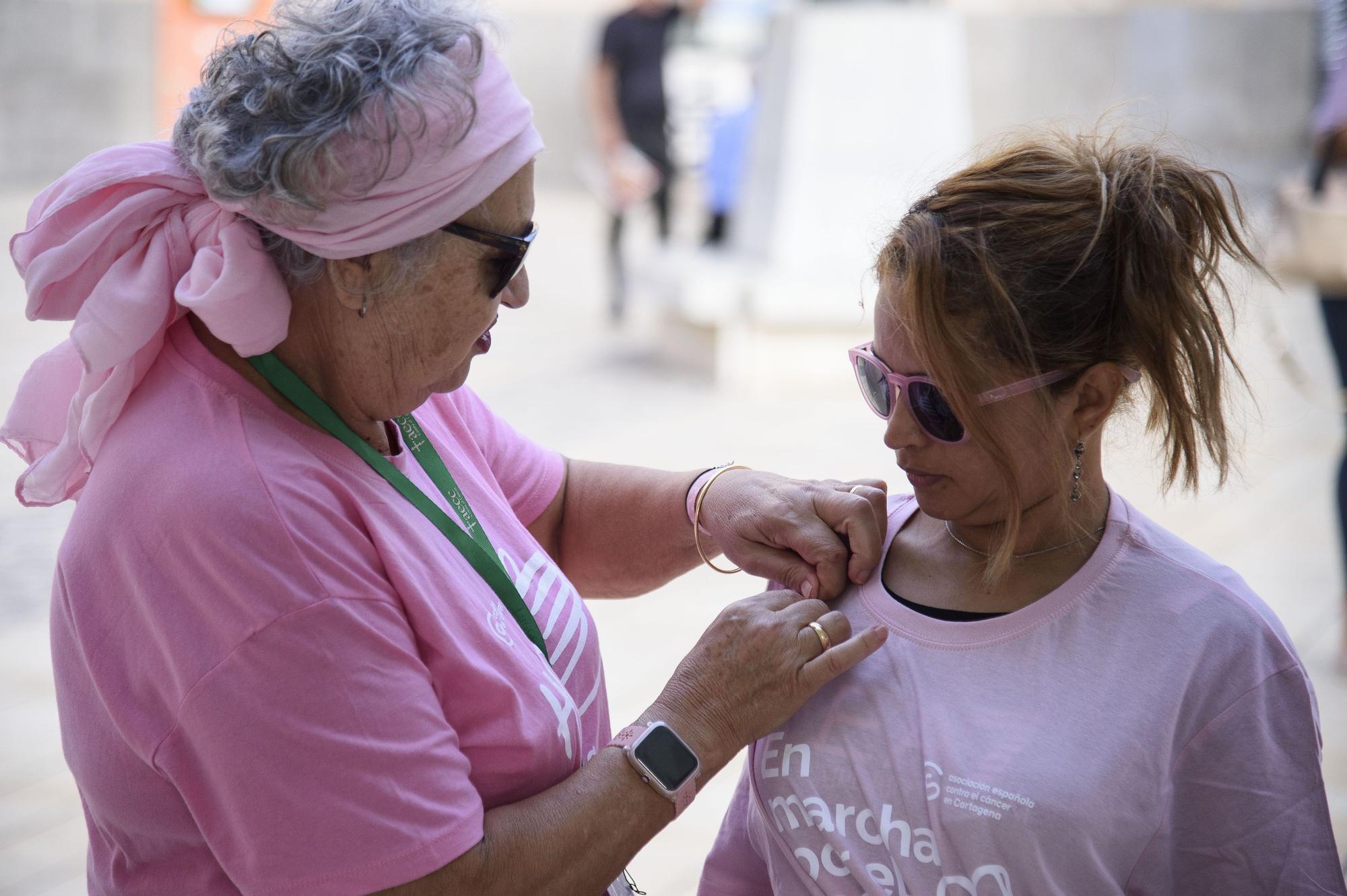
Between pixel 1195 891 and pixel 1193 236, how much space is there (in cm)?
88

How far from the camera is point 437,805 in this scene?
5.21 feet

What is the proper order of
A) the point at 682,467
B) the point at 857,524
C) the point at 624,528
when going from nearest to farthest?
the point at 857,524 < the point at 624,528 < the point at 682,467

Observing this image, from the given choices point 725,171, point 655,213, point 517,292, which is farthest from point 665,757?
point 655,213

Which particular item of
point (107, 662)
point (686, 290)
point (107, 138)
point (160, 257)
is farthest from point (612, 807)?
point (107, 138)

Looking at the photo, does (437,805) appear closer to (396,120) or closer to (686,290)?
(396,120)

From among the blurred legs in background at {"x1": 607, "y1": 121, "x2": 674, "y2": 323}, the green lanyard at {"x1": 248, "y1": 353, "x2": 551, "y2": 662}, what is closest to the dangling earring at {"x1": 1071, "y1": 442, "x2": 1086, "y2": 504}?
Result: the green lanyard at {"x1": 248, "y1": 353, "x2": 551, "y2": 662}

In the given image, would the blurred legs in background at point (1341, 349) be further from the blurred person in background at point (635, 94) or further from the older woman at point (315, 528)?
the blurred person in background at point (635, 94)

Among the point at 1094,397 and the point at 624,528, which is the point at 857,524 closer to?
the point at 1094,397

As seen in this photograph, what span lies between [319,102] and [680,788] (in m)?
1.02

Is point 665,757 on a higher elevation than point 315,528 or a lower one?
lower

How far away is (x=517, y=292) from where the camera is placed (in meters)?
1.88

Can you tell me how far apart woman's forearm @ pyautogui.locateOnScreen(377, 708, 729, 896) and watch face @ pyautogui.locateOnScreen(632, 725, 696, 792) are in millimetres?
19

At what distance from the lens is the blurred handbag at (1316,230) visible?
12.9 ft

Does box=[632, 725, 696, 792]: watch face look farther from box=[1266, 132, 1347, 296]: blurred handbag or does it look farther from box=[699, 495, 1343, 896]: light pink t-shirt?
box=[1266, 132, 1347, 296]: blurred handbag
